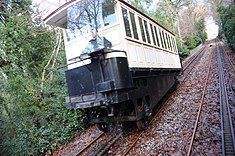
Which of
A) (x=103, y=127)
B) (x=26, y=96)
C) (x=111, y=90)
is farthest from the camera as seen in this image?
(x=26, y=96)

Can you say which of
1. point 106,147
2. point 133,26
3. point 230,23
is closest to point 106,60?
point 133,26

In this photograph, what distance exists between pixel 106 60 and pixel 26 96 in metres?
5.33

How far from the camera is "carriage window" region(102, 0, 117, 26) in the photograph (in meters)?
6.05

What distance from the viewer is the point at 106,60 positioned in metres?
5.53

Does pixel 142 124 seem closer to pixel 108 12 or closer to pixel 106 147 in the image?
pixel 106 147

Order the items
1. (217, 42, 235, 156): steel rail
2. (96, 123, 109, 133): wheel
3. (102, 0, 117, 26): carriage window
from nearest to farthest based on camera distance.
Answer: (217, 42, 235, 156): steel rail, (102, 0, 117, 26): carriage window, (96, 123, 109, 133): wheel

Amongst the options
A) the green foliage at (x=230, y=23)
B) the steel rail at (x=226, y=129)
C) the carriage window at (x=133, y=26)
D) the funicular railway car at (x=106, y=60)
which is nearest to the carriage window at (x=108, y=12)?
the funicular railway car at (x=106, y=60)

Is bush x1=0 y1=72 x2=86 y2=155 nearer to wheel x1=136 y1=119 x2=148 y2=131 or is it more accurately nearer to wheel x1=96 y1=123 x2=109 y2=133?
wheel x1=96 y1=123 x2=109 y2=133

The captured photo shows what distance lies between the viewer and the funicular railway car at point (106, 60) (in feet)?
18.2

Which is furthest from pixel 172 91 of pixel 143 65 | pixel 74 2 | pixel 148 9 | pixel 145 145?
pixel 148 9

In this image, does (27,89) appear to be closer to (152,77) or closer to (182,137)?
(152,77)

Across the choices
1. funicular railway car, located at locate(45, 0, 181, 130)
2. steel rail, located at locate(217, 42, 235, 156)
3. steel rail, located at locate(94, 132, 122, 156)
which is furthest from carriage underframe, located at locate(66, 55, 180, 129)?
steel rail, located at locate(217, 42, 235, 156)

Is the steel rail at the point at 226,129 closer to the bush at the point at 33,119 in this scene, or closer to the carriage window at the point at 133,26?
the carriage window at the point at 133,26

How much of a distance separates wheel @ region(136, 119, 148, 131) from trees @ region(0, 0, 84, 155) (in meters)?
3.04
